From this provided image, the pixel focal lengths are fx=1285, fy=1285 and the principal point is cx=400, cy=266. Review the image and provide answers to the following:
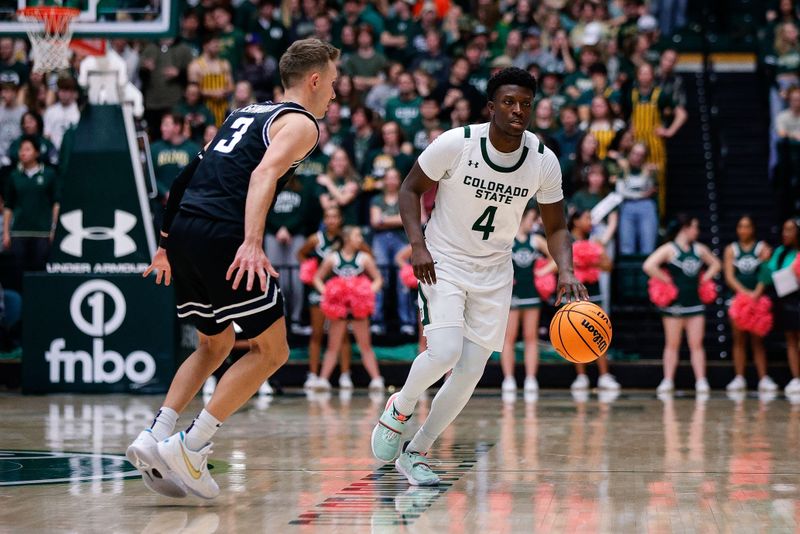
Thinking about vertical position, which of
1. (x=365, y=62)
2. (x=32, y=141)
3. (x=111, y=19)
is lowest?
(x=32, y=141)

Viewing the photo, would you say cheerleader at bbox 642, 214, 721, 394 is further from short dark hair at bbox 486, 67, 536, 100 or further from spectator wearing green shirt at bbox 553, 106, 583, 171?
short dark hair at bbox 486, 67, 536, 100

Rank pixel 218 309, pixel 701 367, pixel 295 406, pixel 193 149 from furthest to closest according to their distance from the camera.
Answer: pixel 193 149
pixel 701 367
pixel 295 406
pixel 218 309

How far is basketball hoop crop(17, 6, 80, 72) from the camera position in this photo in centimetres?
1195

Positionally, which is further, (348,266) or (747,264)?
(747,264)

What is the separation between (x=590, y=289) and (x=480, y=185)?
782cm

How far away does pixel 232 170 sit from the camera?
6281mm

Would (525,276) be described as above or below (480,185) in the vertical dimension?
below

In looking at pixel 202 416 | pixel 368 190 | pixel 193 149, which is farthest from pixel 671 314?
pixel 202 416

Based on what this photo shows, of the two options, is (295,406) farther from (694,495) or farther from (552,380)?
(694,495)

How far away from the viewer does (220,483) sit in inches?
277

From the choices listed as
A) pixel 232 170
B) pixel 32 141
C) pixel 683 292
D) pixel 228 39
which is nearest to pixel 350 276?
pixel 683 292

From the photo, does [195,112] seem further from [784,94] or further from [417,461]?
[417,461]

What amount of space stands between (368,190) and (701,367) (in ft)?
14.8

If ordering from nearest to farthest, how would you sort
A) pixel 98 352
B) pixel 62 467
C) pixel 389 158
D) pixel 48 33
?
pixel 62 467 → pixel 48 33 → pixel 98 352 → pixel 389 158
